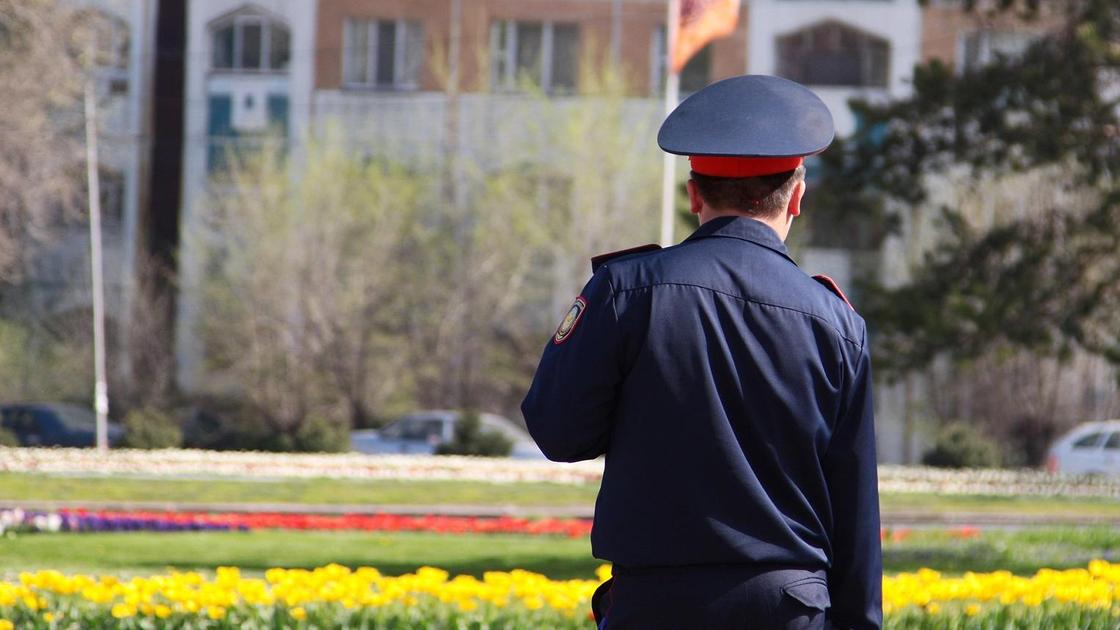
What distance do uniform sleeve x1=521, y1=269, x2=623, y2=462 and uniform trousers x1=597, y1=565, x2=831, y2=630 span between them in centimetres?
28

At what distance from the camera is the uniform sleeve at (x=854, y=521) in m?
2.87

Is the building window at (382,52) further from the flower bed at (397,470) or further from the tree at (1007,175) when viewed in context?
the tree at (1007,175)

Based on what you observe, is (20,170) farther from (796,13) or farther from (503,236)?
(796,13)

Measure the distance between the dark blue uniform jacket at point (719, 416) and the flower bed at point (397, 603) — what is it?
10.6 ft

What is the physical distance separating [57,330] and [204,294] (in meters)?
4.03

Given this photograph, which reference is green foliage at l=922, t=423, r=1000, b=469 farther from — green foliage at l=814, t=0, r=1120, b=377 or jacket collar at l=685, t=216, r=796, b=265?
jacket collar at l=685, t=216, r=796, b=265

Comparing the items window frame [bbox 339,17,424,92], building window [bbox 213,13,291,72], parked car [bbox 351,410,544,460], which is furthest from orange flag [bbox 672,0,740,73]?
building window [bbox 213,13,291,72]

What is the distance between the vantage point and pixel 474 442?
29.2 metres

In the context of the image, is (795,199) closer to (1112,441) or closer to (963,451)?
(1112,441)

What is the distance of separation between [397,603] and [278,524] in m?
9.13

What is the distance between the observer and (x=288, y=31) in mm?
41562

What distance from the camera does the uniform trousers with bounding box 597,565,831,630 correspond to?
2.75 m

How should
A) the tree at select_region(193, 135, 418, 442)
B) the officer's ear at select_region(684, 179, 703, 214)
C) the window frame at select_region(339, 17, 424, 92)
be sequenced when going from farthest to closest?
the window frame at select_region(339, 17, 424, 92) → the tree at select_region(193, 135, 418, 442) → the officer's ear at select_region(684, 179, 703, 214)

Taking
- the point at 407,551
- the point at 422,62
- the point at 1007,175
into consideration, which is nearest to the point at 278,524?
the point at 407,551
